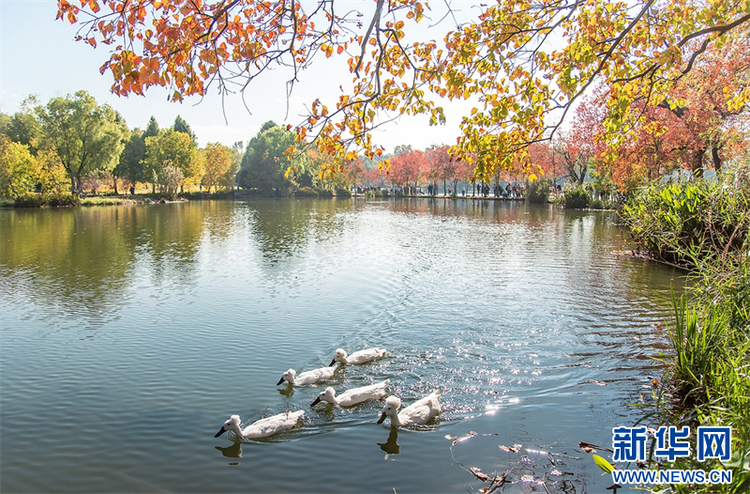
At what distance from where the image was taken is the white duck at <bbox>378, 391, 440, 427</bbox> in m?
6.52

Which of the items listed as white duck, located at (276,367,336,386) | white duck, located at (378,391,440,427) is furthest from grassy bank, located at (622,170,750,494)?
white duck, located at (276,367,336,386)

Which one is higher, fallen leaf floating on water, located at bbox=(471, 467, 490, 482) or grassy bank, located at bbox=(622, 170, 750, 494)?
grassy bank, located at bbox=(622, 170, 750, 494)

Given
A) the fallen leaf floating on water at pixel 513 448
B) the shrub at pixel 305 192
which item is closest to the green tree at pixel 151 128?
the shrub at pixel 305 192

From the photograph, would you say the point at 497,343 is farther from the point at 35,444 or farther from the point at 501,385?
the point at 35,444

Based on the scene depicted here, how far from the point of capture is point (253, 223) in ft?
115

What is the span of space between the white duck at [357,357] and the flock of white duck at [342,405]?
663 millimetres

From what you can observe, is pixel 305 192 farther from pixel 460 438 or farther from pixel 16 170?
pixel 460 438

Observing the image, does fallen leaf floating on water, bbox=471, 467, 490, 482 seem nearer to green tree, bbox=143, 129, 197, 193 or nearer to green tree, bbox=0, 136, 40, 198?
green tree, bbox=0, 136, 40, 198

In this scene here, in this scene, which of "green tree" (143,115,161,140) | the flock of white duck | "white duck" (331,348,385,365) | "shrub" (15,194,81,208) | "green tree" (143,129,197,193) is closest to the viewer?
the flock of white duck

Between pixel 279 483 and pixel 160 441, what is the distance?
6.27ft

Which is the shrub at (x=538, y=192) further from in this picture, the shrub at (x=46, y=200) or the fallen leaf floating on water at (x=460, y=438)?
the fallen leaf floating on water at (x=460, y=438)

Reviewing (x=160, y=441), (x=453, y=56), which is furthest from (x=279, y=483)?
(x=453, y=56)

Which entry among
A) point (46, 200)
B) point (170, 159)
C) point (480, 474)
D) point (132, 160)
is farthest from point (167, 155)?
point (480, 474)

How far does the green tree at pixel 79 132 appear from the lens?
58.0 metres
